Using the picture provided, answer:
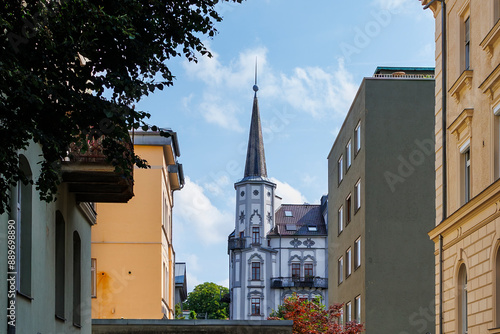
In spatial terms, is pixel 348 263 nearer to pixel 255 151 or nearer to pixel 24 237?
pixel 24 237

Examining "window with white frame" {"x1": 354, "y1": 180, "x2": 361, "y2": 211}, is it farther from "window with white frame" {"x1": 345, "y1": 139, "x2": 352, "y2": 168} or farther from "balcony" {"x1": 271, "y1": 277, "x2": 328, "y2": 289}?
"balcony" {"x1": 271, "y1": 277, "x2": 328, "y2": 289}

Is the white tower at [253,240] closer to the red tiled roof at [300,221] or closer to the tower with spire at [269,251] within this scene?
the tower with spire at [269,251]

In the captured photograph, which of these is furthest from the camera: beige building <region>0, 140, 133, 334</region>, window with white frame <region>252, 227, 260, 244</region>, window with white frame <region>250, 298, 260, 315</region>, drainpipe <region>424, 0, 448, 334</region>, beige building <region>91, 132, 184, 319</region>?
window with white frame <region>252, 227, 260, 244</region>

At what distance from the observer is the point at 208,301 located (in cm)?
11681

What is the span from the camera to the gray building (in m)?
32.0

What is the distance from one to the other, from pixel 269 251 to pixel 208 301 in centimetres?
1957

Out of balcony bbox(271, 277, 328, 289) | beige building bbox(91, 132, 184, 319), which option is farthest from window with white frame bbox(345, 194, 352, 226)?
balcony bbox(271, 277, 328, 289)

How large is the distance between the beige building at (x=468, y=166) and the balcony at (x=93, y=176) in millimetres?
6883

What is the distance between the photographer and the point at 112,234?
32938 mm

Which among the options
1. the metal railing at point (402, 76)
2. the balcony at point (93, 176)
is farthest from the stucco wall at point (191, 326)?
the metal railing at point (402, 76)

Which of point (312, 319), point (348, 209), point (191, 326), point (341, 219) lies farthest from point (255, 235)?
point (191, 326)

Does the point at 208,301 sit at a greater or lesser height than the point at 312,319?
lesser

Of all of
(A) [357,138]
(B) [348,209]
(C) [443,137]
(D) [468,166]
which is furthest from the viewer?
(B) [348,209]

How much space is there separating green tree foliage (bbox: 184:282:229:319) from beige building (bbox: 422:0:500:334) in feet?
313
